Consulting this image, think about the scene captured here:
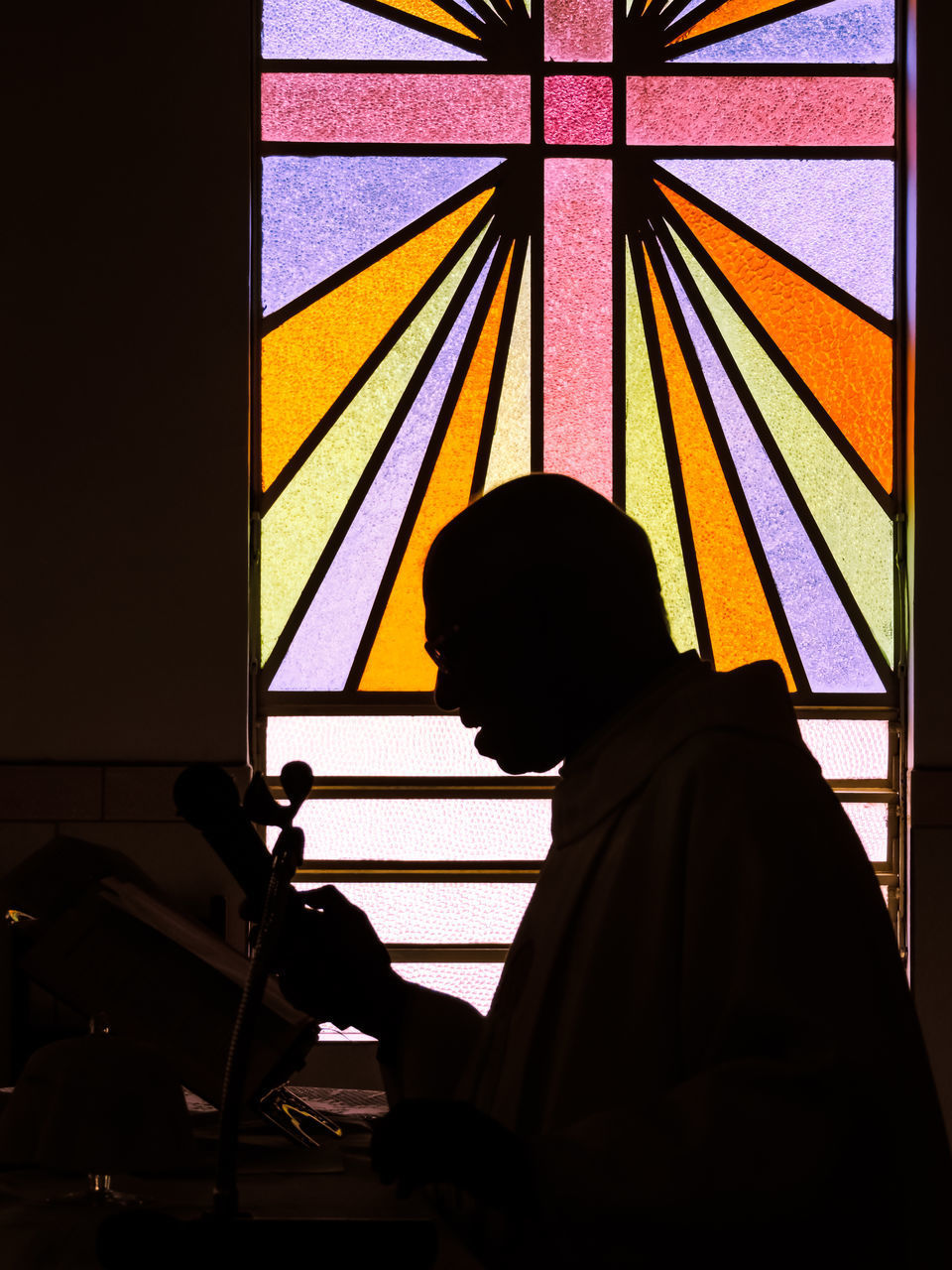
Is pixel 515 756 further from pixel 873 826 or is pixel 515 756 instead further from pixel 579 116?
pixel 579 116

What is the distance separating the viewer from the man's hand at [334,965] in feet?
4.97

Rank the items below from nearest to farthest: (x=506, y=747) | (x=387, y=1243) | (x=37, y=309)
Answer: (x=387, y=1243), (x=506, y=747), (x=37, y=309)

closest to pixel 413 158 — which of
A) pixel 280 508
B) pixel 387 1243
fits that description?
pixel 280 508

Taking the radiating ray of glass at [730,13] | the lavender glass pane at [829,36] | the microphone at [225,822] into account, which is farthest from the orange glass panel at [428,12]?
the microphone at [225,822]

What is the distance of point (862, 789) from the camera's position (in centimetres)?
458

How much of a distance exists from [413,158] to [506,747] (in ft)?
11.8

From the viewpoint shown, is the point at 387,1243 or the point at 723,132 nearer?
the point at 387,1243

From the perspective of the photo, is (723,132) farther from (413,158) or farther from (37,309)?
(37,309)

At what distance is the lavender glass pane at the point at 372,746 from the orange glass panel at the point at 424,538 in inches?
5.2

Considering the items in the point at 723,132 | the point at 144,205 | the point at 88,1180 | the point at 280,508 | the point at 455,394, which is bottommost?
the point at 88,1180

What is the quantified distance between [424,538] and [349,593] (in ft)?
1.00

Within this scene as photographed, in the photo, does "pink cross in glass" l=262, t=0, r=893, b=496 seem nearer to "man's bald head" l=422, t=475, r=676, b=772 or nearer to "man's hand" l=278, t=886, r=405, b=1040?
"man's bald head" l=422, t=475, r=676, b=772

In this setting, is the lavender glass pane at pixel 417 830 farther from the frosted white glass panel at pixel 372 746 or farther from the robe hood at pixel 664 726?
the robe hood at pixel 664 726

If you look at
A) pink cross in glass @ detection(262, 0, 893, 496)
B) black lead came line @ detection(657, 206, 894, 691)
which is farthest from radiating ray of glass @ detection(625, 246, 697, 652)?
black lead came line @ detection(657, 206, 894, 691)
